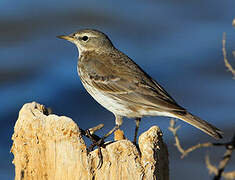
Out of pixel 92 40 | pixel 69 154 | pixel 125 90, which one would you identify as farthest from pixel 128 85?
pixel 69 154

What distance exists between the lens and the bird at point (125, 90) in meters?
7.45

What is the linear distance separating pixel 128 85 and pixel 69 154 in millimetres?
2383

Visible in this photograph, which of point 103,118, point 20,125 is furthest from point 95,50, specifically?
point 103,118

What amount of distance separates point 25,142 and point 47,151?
287mm

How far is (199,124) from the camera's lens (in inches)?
278

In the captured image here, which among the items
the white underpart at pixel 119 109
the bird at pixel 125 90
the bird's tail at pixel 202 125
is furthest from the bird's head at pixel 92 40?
the bird's tail at pixel 202 125

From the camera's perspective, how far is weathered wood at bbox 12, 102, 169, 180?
571cm

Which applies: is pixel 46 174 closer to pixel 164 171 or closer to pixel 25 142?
pixel 25 142

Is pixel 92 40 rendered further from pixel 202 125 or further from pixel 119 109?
pixel 202 125

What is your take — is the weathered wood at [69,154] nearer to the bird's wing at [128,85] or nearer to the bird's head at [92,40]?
the bird's wing at [128,85]

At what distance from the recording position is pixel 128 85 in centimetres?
790

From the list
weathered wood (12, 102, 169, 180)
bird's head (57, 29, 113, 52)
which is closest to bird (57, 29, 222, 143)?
bird's head (57, 29, 113, 52)

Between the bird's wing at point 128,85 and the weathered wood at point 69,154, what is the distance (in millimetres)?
1545

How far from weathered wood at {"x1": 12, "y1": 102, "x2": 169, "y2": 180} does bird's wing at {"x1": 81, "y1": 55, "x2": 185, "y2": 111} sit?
1.54 metres
